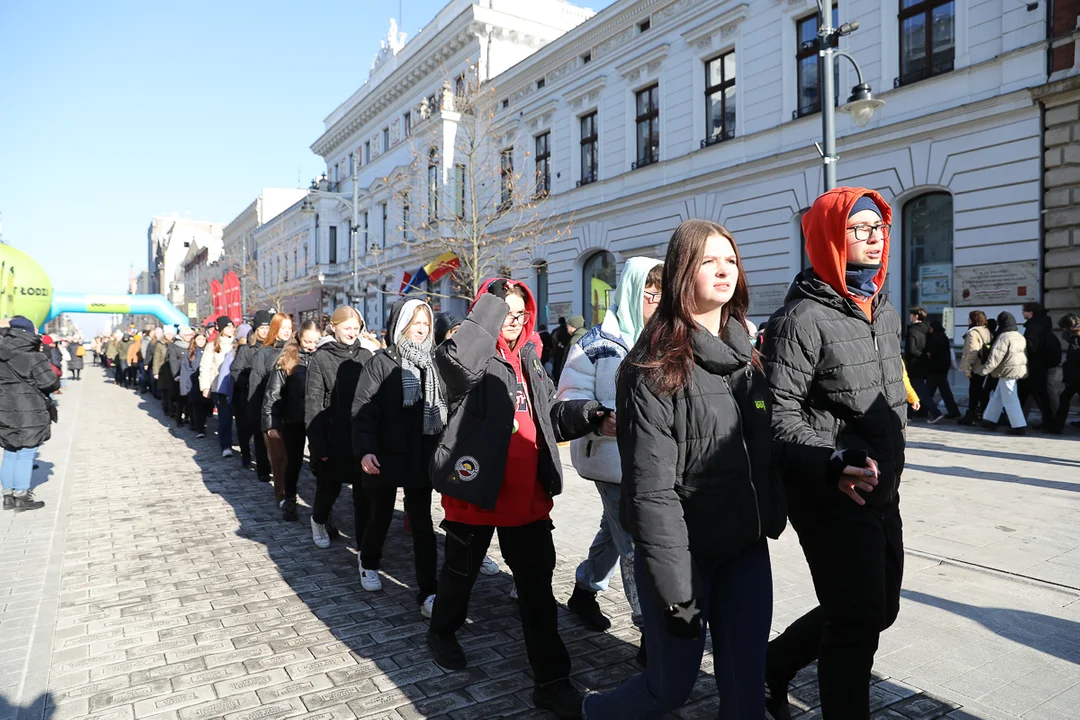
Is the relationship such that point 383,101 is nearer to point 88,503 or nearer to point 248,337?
point 248,337

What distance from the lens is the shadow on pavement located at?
3283 millimetres

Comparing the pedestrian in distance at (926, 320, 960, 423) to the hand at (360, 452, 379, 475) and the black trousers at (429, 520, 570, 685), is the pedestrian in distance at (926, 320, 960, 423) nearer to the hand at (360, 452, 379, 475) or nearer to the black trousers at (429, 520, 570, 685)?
the hand at (360, 452, 379, 475)

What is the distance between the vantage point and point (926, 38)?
14.0 metres

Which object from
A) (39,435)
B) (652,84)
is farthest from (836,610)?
(652,84)

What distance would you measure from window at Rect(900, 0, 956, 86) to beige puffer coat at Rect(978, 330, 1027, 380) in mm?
5814

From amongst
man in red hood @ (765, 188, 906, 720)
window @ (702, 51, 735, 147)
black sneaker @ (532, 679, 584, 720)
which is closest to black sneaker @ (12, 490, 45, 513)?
black sneaker @ (532, 679, 584, 720)

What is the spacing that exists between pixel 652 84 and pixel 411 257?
1610 cm

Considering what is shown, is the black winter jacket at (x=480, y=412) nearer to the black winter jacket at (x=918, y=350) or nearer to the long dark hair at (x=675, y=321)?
the long dark hair at (x=675, y=321)

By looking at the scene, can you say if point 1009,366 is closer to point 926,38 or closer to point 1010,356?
point 1010,356

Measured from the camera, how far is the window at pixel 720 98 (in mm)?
18078

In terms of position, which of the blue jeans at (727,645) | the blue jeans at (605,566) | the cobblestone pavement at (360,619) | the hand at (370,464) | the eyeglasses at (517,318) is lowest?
the cobblestone pavement at (360,619)

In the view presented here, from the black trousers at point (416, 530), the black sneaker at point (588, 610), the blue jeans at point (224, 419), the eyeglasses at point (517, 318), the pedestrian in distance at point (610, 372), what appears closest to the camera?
the pedestrian in distance at point (610, 372)

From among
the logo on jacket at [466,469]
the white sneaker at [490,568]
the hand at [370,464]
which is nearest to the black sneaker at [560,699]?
the logo on jacket at [466,469]

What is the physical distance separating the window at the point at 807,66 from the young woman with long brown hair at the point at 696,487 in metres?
15.4
